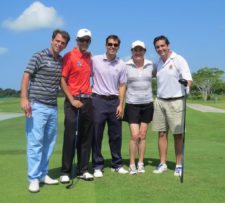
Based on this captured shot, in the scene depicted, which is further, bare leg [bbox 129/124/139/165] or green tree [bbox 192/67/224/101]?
green tree [bbox 192/67/224/101]

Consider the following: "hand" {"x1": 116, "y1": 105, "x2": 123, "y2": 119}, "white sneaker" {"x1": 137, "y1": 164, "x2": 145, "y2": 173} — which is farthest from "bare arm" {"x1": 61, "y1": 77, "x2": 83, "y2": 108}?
"white sneaker" {"x1": 137, "y1": 164, "x2": 145, "y2": 173}

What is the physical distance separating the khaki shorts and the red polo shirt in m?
1.37

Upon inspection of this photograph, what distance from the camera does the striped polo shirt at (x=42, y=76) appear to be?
225 inches

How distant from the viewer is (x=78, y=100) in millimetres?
6246

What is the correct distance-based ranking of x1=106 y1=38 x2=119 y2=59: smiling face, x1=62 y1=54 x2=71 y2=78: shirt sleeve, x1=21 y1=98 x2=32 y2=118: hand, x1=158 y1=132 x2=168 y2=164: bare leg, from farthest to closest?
1. x1=158 y1=132 x2=168 y2=164: bare leg
2. x1=106 y1=38 x2=119 y2=59: smiling face
3. x1=62 y1=54 x2=71 y2=78: shirt sleeve
4. x1=21 y1=98 x2=32 y2=118: hand

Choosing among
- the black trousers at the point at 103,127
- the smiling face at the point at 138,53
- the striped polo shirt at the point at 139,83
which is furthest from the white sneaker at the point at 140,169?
the smiling face at the point at 138,53

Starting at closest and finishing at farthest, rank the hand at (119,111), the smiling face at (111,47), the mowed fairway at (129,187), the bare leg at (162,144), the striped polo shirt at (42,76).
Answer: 1. the mowed fairway at (129,187)
2. the striped polo shirt at (42,76)
3. the smiling face at (111,47)
4. the hand at (119,111)
5. the bare leg at (162,144)

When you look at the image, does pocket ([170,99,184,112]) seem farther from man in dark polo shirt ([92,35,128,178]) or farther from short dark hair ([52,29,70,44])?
short dark hair ([52,29,70,44])

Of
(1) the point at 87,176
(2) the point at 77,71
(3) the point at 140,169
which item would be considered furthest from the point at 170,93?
(1) the point at 87,176

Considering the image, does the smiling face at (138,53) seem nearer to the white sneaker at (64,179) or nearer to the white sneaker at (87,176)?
the white sneaker at (87,176)

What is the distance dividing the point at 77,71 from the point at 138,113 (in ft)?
4.62

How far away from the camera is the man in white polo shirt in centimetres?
671

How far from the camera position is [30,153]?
5828mm

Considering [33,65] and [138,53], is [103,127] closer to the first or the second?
[138,53]
